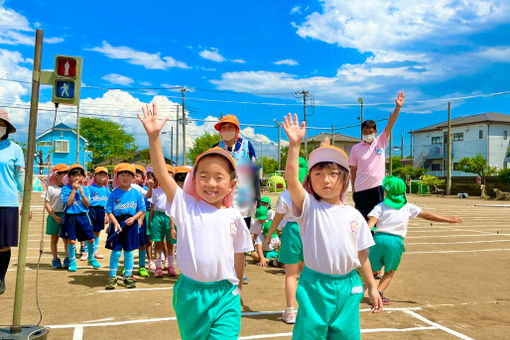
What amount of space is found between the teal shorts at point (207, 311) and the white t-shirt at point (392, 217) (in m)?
3.28

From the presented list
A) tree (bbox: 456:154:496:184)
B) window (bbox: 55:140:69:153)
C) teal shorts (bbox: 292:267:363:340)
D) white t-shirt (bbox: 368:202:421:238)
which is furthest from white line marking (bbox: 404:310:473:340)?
window (bbox: 55:140:69:153)

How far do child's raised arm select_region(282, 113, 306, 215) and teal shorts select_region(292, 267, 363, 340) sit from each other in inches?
22.4

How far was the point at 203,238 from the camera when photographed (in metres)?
2.79

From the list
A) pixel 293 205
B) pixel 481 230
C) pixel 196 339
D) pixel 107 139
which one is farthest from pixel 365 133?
pixel 107 139

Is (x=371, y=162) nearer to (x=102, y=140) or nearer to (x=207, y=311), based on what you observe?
(x=207, y=311)

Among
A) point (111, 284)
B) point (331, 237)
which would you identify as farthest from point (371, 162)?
point (111, 284)

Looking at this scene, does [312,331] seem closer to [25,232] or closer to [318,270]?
[318,270]

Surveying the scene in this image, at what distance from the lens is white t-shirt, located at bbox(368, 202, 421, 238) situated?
18.2ft

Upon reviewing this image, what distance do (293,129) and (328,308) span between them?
48.9 inches

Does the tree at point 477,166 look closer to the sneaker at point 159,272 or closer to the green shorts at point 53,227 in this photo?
the sneaker at point 159,272

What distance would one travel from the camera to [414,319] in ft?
16.1

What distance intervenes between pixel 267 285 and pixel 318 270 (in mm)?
3942

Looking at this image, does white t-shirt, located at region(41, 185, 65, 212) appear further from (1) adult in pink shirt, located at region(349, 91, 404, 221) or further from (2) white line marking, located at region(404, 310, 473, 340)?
(2) white line marking, located at region(404, 310, 473, 340)

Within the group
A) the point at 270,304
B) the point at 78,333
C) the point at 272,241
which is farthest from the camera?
the point at 272,241
